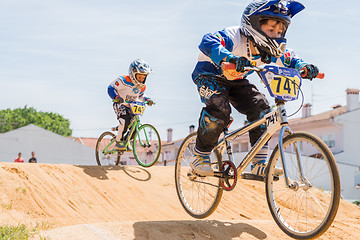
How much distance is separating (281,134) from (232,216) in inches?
181

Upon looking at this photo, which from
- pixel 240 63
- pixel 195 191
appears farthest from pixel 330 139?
pixel 240 63

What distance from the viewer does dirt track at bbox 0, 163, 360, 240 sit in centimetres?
554

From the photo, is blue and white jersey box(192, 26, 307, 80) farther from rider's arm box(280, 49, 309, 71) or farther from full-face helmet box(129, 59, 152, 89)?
full-face helmet box(129, 59, 152, 89)

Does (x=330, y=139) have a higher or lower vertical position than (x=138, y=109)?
lower

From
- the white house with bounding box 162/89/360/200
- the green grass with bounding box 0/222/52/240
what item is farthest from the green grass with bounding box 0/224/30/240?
the white house with bounding box 162/89/360/200

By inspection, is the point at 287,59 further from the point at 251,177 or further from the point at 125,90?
the point at 125,90

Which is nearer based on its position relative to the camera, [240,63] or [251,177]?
[240,63]

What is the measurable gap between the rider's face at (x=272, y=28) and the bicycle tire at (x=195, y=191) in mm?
1720

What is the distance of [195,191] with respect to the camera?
6641 mm

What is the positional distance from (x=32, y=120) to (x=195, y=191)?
2590 inches

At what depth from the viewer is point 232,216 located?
930 centimetres

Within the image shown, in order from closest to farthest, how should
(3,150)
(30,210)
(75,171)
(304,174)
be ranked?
1. (304,174)
2. (30,210)
3. (75,171)
4. (3,150)

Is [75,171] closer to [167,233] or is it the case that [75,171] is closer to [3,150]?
[167,233]

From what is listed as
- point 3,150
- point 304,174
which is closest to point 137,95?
point 304,174
